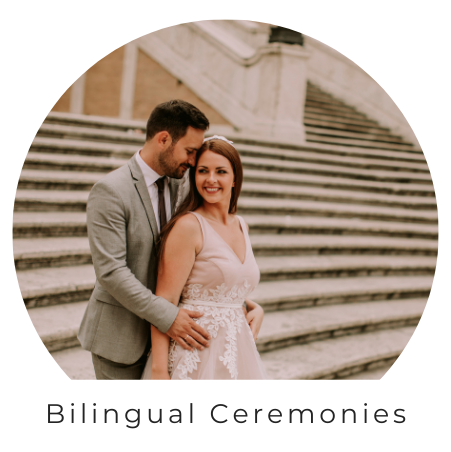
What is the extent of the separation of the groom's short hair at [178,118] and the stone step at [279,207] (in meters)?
2.65

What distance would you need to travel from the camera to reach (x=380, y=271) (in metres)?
5.39

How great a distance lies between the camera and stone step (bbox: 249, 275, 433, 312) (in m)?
4.36

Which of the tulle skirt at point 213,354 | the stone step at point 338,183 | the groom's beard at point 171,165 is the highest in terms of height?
the stone step at point 338,183

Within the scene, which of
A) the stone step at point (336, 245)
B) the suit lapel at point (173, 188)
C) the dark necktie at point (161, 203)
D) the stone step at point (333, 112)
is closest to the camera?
the dark necktie at point (161, 203)

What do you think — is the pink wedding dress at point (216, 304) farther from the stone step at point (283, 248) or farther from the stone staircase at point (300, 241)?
the stone step at point (283, 248)

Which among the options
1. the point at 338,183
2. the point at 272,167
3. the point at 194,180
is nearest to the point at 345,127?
the point at 338,183

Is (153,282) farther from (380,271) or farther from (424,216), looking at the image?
(424,216)

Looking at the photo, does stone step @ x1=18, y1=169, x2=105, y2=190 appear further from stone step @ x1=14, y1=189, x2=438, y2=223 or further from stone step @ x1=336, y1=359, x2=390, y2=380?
stone step @ x1=336, y1=359, x2=390, y2=380

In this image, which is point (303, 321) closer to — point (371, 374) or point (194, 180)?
point (371, 374)

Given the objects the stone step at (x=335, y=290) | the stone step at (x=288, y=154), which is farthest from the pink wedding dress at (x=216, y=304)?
the stone step at (x=288, y=154)

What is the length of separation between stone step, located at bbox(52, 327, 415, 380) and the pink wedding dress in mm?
1144

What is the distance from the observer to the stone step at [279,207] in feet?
14.6

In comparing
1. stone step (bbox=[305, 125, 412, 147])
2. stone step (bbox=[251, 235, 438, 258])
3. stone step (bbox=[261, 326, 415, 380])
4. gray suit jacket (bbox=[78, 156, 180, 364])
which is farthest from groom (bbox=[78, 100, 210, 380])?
stone step (bbox=[305, 125, 412, 147])

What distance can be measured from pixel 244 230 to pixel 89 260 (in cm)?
222
